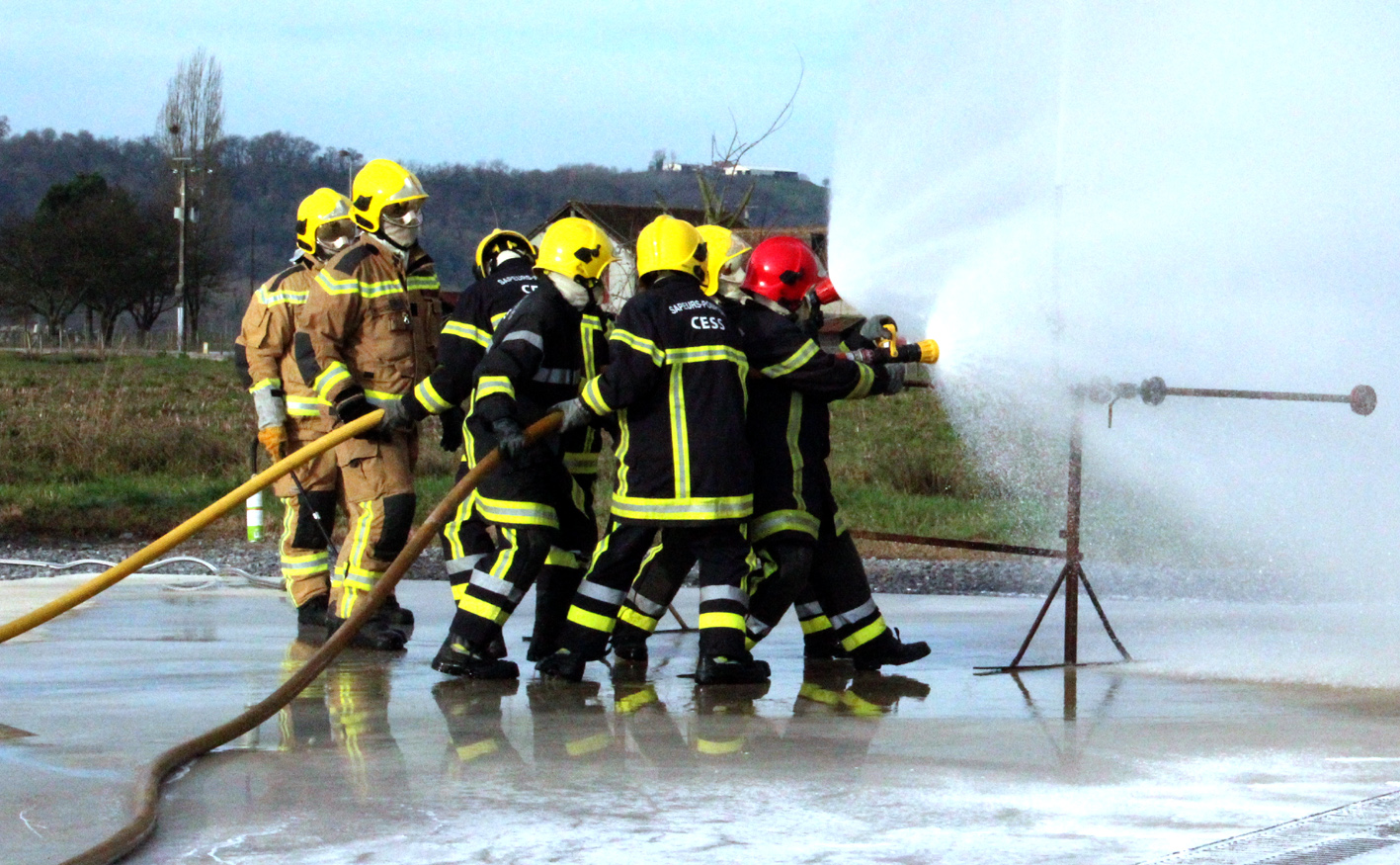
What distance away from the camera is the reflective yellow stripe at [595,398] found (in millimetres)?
6062

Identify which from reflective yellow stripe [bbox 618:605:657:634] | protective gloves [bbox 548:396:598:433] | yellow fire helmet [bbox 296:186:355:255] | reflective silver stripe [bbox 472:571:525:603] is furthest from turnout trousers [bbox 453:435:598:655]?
yellow fire helmet [bbox 296:186:355:255]

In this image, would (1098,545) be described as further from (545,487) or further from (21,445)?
(21,445)

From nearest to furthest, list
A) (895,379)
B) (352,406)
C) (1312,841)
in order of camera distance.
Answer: (1312,841), (895,379), (352,406)

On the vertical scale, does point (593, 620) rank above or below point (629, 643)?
above

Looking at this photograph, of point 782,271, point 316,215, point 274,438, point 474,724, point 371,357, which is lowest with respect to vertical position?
point 474,724

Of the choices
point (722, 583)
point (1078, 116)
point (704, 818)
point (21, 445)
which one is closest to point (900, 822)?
point (704, 818)

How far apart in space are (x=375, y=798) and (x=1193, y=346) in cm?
395

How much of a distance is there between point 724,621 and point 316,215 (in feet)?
9.81

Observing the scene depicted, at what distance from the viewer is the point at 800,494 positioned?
6398 mm

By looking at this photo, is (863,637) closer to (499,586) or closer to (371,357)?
(499,586)

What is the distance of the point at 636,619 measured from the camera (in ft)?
21.3

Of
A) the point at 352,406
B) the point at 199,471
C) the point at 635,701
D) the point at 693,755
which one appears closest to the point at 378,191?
the point at 352,406

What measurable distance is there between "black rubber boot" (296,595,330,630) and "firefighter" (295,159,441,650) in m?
0.33

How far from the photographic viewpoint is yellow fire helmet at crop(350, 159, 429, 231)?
725cm
